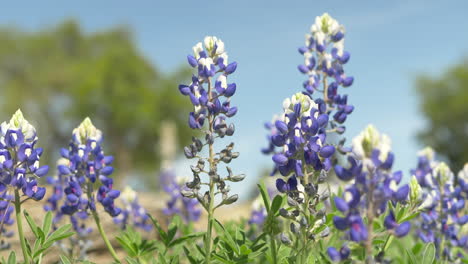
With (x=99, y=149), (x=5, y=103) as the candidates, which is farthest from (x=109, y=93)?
(x=99, y=149)

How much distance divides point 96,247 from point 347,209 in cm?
567

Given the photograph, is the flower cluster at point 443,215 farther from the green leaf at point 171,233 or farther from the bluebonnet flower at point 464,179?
the green leaf at point 171,233

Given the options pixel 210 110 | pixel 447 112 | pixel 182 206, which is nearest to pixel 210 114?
pixel 210 110

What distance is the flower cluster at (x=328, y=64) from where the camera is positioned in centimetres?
515

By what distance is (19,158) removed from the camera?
13.2 feet

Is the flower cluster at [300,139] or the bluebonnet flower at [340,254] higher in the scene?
the flower cluster at [300,139]

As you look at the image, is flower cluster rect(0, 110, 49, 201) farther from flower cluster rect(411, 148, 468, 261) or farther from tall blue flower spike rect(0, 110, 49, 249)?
flower cluster rect(411, 148, 468, 261)

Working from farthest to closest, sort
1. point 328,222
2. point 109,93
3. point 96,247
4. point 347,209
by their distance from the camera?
point 109,93
point 96,247
point 328,222
point 347,209

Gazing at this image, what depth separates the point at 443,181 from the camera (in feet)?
17.7

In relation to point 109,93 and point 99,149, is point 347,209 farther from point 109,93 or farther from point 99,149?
point 109,93

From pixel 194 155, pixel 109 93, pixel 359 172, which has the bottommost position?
pixel 359 172

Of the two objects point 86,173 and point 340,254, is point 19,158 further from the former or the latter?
point 340,254

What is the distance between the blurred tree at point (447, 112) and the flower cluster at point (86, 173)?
134 ft

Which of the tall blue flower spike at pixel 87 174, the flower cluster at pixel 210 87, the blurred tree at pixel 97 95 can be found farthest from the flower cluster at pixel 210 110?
the blurred tree at pixel 97 95
